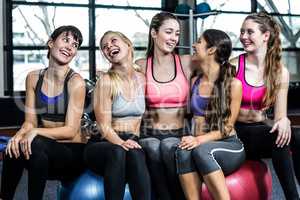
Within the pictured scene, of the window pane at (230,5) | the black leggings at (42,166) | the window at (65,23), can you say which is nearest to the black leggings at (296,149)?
the black leggings at (42,166)

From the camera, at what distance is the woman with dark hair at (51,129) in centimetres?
153

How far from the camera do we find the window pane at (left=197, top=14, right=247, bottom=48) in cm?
484

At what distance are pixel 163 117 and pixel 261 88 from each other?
36cm

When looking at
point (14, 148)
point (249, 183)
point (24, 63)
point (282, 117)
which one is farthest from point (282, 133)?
point (24, 63)

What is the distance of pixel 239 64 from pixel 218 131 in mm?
297

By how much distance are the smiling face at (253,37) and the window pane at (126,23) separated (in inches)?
109

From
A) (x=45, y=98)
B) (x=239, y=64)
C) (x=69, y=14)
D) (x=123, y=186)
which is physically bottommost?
(x=123, y=186)

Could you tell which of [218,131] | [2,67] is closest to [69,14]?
[2,67]

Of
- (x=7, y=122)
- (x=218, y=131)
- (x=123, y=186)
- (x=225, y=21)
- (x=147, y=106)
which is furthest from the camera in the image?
(x=225, y=21)

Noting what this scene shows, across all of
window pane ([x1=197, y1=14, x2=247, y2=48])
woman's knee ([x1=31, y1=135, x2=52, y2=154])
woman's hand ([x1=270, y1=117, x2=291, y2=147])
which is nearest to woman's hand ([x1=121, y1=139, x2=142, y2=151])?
woman's knee ([x1=31, y1=135, x2=52, y2=154])

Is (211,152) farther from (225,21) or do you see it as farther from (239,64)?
(225,21)

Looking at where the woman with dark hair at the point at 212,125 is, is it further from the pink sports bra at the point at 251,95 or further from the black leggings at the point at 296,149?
the black leggings at the point at 296,149

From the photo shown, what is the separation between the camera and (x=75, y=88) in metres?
1.66

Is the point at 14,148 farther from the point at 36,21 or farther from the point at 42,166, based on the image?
the point at 36,21
